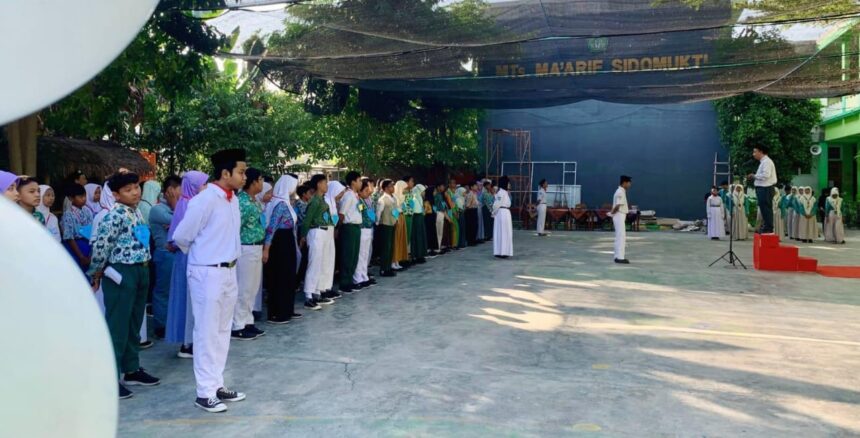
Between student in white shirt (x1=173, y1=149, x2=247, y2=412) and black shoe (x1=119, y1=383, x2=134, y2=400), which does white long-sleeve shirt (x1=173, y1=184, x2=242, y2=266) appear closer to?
student in white shirt (x1=173, y1=149, x2=247, y2=412)

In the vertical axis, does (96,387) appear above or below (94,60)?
below

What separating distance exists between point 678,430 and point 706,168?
666 inches

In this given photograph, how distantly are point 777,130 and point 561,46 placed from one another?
465 inches

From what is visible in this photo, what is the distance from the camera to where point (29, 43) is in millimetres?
1068

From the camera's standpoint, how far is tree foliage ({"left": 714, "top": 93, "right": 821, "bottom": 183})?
16.0 meters

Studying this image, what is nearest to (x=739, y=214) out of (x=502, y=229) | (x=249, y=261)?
(x=502, y=229)

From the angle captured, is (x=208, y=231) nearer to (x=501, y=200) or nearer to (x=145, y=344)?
(x=145, y=344)

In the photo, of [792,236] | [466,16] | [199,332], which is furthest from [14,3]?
[792,236]

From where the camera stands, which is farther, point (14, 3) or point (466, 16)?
point (466, 16)

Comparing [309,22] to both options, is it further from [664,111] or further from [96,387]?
[664,111]

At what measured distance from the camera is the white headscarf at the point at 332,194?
22.2 feet

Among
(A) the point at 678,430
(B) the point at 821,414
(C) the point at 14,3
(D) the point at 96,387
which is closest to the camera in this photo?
(C) the point at 14,3

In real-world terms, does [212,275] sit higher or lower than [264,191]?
lower

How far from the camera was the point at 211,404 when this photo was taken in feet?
11.7
